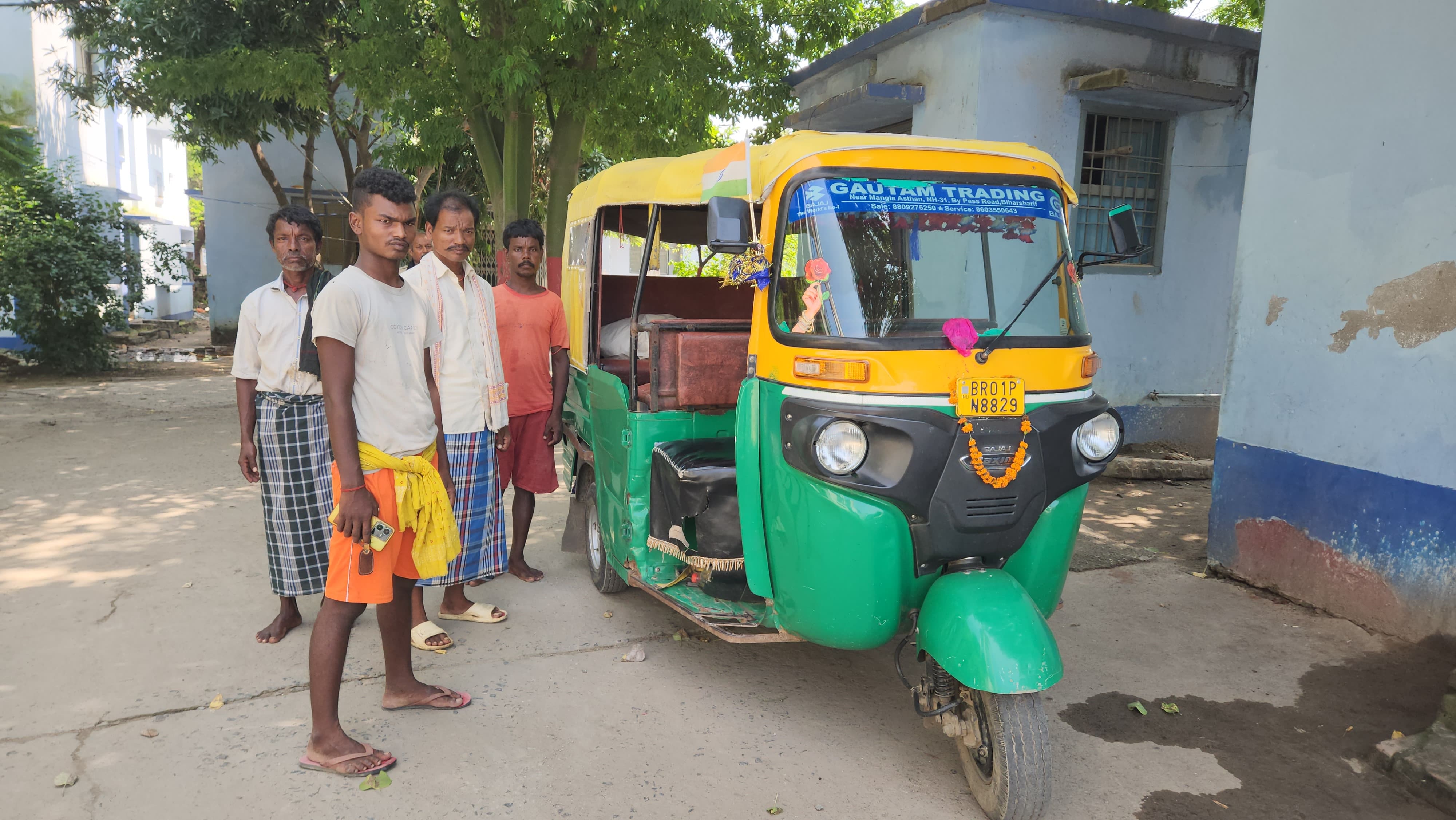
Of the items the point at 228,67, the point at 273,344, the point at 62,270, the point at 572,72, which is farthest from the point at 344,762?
the point at 62,270

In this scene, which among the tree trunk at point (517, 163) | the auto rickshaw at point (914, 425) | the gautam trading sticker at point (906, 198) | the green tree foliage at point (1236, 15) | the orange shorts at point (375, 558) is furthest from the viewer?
the green tree foliage at point (1236, 15)

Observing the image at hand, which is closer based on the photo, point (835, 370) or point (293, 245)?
point (835, 370)

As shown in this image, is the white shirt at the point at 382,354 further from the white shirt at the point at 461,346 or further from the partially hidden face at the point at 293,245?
the partially hidden face at the point at 293,245

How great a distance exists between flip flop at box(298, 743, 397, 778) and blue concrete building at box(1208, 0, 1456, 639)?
449cm

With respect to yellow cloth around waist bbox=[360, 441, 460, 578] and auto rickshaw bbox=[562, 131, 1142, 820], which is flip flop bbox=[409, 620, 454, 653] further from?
auto rickshaw bbox=[562, 131, 1142, 820]

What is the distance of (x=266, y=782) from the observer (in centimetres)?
300

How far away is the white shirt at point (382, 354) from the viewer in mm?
2828

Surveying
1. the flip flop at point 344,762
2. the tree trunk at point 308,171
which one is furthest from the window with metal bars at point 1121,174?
the tree trunk at point 308,171

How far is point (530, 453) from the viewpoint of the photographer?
489cm

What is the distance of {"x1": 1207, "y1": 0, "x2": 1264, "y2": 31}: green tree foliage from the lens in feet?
39.4

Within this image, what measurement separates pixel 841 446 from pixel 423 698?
1.94 meters

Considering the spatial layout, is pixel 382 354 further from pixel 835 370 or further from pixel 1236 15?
pixel 1236 15

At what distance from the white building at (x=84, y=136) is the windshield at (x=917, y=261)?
14031 mm

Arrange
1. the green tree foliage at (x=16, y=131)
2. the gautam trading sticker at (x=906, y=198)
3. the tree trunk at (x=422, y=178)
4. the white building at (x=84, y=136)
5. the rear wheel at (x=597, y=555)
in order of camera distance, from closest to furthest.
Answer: the gautam trading sticker at (x=906, y=198), the rear wheel at (x=597, y=555), the green tree foliage at (x=16, y=131), the tree trunk at (x=422, y=178), the white building at (x=84, y=136)
